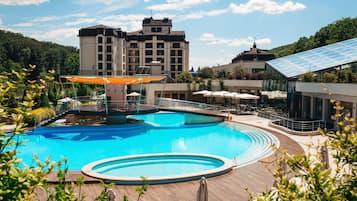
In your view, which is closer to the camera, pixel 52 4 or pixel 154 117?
pixel 52 4

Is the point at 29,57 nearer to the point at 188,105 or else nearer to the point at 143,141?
the point at 188,105

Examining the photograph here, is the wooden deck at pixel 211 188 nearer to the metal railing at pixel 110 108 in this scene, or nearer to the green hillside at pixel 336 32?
the metal railing at pixel 110 108

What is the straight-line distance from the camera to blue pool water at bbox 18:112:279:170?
17.2 meters

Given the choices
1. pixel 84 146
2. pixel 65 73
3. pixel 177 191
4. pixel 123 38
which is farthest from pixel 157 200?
pixel 65 73

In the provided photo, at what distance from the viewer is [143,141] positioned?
20.7m

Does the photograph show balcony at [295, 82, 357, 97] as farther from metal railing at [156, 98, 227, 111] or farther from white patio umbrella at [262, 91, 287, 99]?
metal railing at [156, 98, 227, 111]

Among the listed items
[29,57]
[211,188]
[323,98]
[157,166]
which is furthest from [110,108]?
[29,57]

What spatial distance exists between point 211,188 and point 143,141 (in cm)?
1094

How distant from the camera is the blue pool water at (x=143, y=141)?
17.2 meters

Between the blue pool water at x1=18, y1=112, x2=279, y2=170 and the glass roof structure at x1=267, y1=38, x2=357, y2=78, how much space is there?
19.7ft

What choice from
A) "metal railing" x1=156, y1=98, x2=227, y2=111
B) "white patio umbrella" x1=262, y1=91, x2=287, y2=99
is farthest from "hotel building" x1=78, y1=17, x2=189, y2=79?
"white patio umbrella" x1=262, y1=91, x2=287, y2=99

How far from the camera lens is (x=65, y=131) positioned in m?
23.5

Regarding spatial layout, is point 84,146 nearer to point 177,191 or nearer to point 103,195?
point 177,191

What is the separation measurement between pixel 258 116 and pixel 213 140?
9.89 metres
